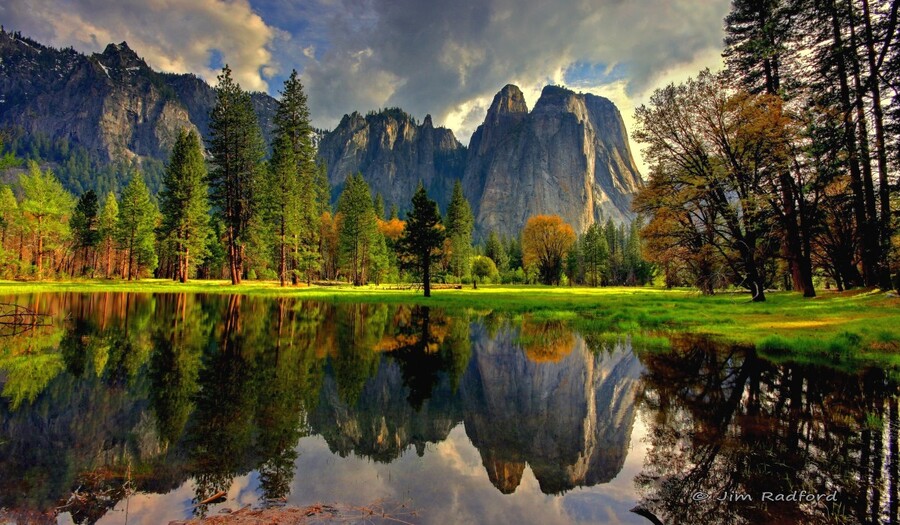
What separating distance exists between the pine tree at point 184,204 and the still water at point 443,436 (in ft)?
138

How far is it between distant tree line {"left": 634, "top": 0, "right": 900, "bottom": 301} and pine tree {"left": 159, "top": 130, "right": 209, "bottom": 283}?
166 feet

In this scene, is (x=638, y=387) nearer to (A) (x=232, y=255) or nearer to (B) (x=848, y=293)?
(B) (x=848, y=293)

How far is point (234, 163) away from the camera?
48.3 m

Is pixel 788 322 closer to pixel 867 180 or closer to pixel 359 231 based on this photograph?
pixel 867 180

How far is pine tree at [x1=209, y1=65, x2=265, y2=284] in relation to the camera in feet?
156

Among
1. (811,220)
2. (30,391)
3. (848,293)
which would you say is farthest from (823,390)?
(811,220)

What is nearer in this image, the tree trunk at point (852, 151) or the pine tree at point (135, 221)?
the tree trunk at point (852, 151)

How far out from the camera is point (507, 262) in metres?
116

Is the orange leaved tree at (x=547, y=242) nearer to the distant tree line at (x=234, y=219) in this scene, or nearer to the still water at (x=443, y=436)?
the distant tree line at (x=234, y=219)

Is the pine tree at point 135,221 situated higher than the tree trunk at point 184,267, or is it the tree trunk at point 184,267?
the pine tree at point 135,221

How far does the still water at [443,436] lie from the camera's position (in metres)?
4.44

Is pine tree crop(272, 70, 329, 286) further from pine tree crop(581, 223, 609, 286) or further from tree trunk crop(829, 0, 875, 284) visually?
pine tree crop(581, 223, 609, 286)

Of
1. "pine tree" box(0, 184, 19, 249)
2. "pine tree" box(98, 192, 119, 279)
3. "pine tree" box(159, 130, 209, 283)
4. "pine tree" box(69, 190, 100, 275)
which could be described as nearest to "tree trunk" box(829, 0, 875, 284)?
"pine tree" box(159, 130, 209, 283)
